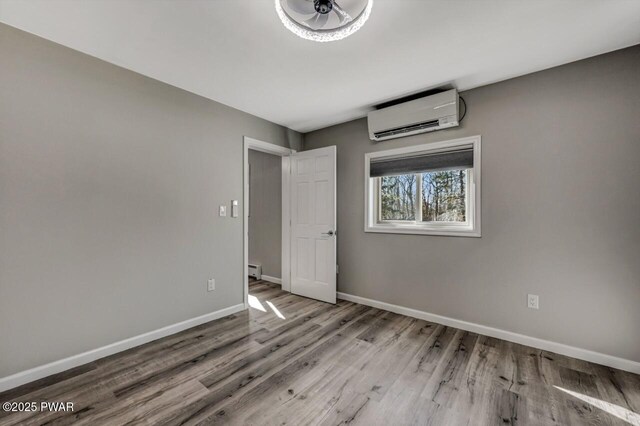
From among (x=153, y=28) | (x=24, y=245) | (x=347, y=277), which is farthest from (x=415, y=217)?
(x=24, y=245)

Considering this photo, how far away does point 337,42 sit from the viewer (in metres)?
1.96

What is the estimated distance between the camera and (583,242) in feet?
7.12

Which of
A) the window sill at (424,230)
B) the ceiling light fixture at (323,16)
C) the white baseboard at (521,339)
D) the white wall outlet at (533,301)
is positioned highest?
the ceiling light fixture at (323,16)

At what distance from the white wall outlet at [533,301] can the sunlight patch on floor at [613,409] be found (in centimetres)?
72

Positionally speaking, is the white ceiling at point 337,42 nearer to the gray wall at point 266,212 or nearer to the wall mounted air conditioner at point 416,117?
the wall mounted air conditioner at point 416,117

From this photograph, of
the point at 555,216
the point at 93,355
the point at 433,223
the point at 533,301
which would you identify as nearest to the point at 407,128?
the point at 433,223

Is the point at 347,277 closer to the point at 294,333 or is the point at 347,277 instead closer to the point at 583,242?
the point at 294,333

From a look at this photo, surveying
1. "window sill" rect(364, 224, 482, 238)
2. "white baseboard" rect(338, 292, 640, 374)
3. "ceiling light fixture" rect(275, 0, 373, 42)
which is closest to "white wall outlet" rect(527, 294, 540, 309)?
"white baseboard" rect(338, 292, 640, 374)

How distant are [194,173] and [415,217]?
2.54 metres

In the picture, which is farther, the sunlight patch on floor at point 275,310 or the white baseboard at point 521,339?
the sunlight patch on floor at point 275,310

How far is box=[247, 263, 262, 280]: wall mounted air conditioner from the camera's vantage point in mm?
4660

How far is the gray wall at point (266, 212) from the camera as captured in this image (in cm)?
438

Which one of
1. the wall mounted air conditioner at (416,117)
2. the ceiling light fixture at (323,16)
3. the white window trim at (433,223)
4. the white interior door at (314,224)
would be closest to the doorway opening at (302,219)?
the white interior door at (314,224)

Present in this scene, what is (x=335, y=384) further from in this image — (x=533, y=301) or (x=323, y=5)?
(x=323, y=5)
